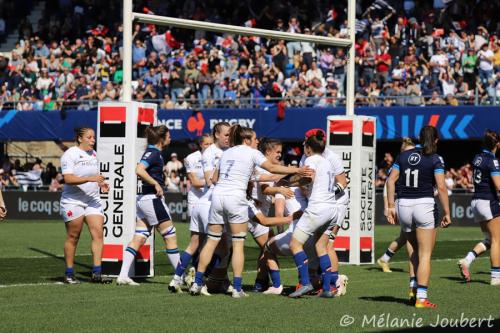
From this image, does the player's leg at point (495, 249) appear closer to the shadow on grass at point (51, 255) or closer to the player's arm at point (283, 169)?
the player's arm at point (283, 169)

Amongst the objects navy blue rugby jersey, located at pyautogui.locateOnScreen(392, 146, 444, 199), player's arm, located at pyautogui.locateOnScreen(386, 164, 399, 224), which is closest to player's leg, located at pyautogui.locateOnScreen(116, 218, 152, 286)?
player's arm, located at pyautogui.locateOnScreen(386, 164, 399, 224)

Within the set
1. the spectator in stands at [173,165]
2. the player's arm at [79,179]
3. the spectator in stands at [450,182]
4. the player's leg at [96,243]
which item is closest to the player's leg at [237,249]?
the player's arm at [79,179]

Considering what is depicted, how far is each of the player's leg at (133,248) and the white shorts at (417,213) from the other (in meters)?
3.61

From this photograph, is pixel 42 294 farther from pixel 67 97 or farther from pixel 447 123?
pixel 67 97

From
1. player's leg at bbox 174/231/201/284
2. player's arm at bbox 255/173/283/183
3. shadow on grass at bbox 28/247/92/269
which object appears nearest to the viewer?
player's leg at bbox 174/231/201/284

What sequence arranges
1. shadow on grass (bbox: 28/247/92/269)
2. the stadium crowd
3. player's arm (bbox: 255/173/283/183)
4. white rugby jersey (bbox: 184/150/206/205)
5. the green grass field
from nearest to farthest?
the green grass field, player's arm (bbox: 255/173/283/183), white rugby jersey (bbox: 184/150/206/205), shadow on grass (bbox: 28/247/92/269), the stadium crowd

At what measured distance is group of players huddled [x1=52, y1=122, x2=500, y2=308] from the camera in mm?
11633

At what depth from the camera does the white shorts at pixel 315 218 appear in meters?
12.1

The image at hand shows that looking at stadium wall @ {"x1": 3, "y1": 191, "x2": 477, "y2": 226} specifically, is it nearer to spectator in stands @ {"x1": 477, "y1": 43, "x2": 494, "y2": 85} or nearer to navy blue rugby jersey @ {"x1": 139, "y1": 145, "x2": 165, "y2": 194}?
spectator in stands @ {"x1": 477, "y1": 43, "x2": 494, "y2": 85}

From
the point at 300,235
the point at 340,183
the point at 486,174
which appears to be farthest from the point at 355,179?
the point at 300,235

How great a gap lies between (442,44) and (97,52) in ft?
40.0

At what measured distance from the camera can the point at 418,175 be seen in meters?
11.6

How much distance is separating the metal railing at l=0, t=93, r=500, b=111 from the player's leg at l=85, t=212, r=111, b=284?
18.0 m

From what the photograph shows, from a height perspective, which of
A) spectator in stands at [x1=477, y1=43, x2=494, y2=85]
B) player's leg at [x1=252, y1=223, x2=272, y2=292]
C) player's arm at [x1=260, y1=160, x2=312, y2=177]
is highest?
spectator in stands at [x1=477, y1=43, x2=494, y2=85]
